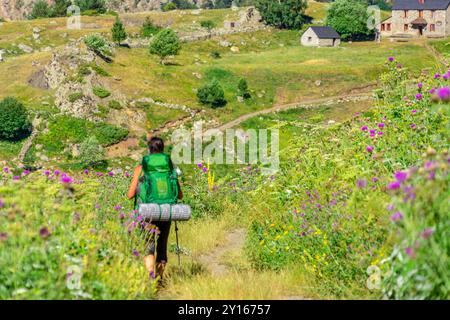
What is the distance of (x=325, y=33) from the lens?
76.2 meters

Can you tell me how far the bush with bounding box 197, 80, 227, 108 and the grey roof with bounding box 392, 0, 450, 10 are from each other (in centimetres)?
3494

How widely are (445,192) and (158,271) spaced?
379cm

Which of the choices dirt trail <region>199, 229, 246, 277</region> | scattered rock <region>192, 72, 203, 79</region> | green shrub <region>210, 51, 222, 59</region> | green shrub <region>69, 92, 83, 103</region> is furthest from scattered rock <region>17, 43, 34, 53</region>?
dirt trail <region>199, 229, 246, 277</region>

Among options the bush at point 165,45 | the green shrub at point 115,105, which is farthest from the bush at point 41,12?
the green shrub at point 115,105

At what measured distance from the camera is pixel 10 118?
1805 inches

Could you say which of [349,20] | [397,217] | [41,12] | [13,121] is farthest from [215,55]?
[397,217]

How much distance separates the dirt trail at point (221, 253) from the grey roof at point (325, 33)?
6656 centimetres

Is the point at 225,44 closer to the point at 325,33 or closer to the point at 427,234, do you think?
the point at 325,33

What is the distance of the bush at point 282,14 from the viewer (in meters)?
84.4

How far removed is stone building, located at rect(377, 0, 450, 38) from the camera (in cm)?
7738

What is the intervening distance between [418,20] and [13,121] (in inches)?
2027

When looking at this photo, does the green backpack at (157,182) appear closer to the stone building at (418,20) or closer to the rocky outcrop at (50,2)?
the stone building at (418,20)

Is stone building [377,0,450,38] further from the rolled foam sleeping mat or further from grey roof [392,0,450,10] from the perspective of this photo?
the rolled foam sleeping mat

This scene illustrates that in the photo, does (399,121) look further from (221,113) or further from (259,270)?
(221,113)
